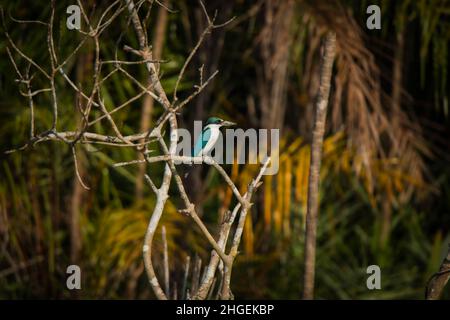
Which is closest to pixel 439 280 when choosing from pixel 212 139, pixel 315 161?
pixel 315 161

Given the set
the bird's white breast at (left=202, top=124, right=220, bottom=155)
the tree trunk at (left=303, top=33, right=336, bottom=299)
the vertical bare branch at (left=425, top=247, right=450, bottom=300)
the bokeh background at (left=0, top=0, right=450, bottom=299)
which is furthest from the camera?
the bokeh background at (left=0, top=0, right=450, bottom=299)

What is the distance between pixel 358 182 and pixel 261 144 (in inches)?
36.3

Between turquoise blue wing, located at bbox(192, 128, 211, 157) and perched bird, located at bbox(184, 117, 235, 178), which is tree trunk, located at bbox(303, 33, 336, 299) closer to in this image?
perched bird, located at bbox(184, 117, 235, 178)

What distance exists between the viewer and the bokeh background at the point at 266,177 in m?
6.89

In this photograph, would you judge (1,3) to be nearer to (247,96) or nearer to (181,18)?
(181,18)

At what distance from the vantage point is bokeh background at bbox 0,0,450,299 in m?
6.89

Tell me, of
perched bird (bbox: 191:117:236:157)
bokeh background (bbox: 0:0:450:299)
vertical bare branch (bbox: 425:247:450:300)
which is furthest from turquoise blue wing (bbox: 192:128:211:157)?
vertical bare branch (bbox: 425:247:450:300)

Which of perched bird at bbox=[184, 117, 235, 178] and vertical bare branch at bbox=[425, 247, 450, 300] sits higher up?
perched bird at bbox=[184, 117, 235, 178]

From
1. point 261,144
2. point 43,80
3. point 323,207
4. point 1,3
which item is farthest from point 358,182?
point 1,3

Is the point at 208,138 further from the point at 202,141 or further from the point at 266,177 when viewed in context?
the point at 266,177

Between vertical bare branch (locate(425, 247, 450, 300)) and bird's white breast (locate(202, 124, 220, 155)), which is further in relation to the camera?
bird's white breast (locate(202, 124, 220, 155))

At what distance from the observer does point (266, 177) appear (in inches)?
283

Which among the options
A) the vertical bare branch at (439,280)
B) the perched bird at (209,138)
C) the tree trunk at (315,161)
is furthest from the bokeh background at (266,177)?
the vertical bare branch at (439,280)

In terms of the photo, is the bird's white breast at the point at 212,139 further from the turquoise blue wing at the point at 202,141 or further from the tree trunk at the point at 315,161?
the tree trunk at the point at 315,161
